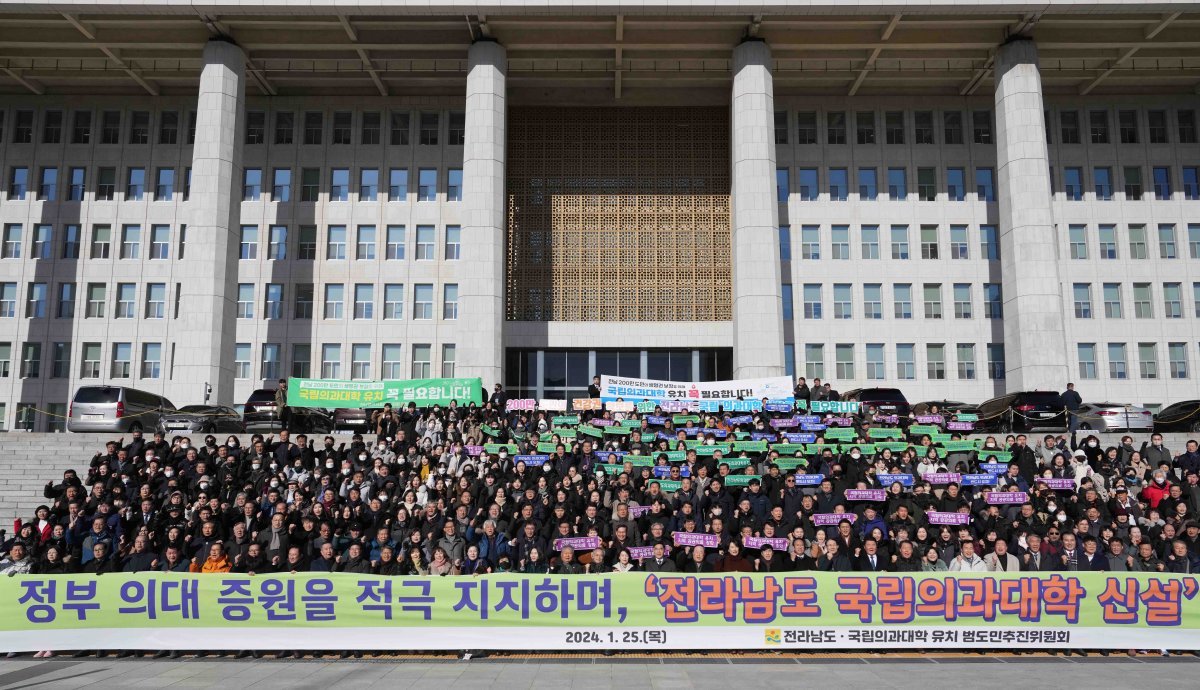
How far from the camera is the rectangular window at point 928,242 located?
44.5 meters

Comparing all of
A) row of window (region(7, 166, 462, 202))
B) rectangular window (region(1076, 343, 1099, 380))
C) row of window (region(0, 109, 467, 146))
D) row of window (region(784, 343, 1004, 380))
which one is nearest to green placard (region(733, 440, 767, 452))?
row of window (region(784, 343, 1004, 380))

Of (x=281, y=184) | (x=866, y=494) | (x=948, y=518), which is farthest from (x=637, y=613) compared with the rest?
(x=281, y=184)

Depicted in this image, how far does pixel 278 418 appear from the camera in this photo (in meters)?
28.8

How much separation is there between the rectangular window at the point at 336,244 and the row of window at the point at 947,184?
72.8 feet

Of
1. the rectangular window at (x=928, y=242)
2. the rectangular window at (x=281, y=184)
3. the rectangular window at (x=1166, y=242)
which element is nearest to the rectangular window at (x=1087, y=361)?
the rectangular window at (x=1166, y=242)

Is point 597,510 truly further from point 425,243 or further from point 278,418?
point 425,243

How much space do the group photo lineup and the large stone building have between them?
0.16 metres

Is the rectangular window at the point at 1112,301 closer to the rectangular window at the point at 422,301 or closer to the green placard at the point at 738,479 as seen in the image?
the rectangular window at the point at 422,301

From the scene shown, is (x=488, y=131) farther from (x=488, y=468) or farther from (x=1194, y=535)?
(x=1194, y=535)

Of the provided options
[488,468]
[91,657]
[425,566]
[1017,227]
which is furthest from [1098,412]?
[91,657]

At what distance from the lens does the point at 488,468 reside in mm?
18328

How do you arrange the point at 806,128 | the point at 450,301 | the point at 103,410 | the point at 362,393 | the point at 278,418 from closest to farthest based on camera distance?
the point at 103,410 < the point at 362,393 < the point at 278,418 < the point at 450,301 < the point at 806,128

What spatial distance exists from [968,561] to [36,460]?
23.3 meters

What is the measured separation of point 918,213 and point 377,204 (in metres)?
27.4
